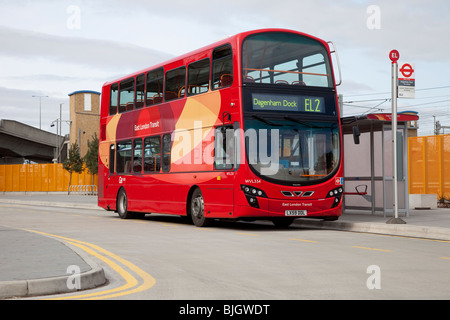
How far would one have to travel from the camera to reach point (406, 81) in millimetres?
16281

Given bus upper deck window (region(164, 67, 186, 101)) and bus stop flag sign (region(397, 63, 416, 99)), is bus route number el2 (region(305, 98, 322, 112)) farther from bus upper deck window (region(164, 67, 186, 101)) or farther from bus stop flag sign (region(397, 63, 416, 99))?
bus upper deck window (region(164, 67, 186, 101))

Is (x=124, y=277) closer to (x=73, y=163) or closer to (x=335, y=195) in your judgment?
(x=335, y=195)

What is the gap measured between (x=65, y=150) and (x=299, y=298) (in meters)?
75.0

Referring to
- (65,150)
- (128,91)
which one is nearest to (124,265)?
(128,91)

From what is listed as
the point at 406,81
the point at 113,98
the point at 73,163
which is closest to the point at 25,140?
the point at 73,163

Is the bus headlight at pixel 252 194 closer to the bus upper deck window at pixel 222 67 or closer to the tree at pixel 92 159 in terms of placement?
the bus upper deck window at pixel 222 67

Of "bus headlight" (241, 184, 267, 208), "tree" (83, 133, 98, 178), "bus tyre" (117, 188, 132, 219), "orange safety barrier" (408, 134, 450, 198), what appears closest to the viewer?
"bus headlight" (241, 184, 267, 208)

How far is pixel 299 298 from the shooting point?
22.9 ft

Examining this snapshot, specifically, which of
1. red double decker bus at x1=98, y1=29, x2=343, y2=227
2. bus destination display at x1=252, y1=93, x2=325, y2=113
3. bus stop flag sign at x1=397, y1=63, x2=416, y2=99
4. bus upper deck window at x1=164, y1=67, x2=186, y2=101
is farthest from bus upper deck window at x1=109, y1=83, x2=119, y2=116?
bus stop flag sign at x1=397, y1=63, x2=416, y2=99

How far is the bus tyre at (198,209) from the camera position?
17.5 metres

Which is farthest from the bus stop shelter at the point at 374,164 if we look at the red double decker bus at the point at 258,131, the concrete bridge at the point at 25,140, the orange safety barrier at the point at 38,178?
the concrete bridge at the point at 25,140

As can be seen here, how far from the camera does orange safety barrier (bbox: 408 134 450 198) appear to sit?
86.5ft

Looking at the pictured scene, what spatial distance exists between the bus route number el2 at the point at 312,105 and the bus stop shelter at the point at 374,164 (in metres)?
1.92

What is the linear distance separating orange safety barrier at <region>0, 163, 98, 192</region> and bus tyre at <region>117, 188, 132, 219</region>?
38878 millimetres
